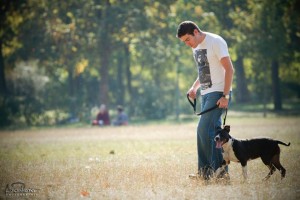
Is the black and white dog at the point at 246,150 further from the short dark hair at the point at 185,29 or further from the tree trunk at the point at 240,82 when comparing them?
the tree trunk at the point at 240,82

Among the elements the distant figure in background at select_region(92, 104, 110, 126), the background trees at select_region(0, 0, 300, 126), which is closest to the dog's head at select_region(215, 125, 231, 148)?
the distant figure in background at select_region(92, 104, 110, 126)

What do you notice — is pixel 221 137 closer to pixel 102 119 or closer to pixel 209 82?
pixel 209 82

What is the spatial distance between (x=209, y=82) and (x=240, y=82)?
45480mm

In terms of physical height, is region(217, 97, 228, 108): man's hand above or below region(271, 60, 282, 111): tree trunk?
above

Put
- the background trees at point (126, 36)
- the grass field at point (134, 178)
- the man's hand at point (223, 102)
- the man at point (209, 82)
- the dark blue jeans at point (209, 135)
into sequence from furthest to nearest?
1. the background trees at point (126, 36)
2. the dark blue jeans at point (209, 135)
3. the man at point (209, 82)
4. the man's hand at point (223, 102)
5. the grass field at point (134, 178)

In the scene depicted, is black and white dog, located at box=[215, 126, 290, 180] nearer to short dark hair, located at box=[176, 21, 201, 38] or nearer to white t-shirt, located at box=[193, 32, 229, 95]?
white t-shirt, located at box=[193, 32, 229, 95]

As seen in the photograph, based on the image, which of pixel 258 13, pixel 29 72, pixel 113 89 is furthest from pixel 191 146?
pixel 113 89

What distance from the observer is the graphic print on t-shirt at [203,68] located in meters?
9.95

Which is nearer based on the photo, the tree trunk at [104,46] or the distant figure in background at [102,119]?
the distant figure in background at [102,119]

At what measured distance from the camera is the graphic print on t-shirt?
32.7 feet

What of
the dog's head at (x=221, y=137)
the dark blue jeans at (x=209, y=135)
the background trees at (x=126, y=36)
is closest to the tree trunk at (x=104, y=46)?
the background trees at (x=126, y=36)

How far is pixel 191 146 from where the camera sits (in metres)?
17.8

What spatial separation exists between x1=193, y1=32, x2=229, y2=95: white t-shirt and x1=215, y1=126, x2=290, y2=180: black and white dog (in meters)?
0.74

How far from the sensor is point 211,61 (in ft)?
32.5
